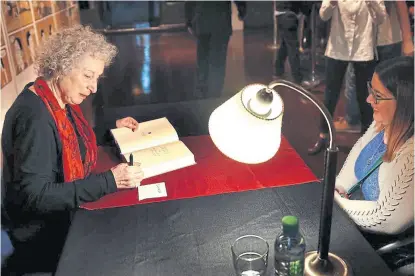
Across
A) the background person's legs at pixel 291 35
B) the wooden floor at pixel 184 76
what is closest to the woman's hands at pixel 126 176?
the wooden floor at pixel 184 76

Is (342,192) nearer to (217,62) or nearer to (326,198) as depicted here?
(326,198)

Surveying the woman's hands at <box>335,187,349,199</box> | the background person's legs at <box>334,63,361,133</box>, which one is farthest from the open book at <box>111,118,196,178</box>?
the background person's legs at <box>334,63,361,133</box>

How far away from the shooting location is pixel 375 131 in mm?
1593

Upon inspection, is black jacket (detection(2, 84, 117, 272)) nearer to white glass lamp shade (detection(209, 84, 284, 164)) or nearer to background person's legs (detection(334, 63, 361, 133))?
white glass lamp shade (detection(209, 84, 284, 164))

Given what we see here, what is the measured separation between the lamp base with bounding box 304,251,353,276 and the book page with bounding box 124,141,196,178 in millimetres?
667

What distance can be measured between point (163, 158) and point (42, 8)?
2.25 metres

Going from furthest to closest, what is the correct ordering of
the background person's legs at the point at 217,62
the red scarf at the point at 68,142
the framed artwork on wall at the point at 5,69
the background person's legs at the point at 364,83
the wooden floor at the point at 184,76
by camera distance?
the background person's legs at the point at 217,62 < the wooden floor at the point at 184,76 < the background person's legs at the point at 364,83 < the framed artwork on wall at the point at 5,69 < the red scarf at the point at 68,142

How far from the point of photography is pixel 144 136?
180 centimetres

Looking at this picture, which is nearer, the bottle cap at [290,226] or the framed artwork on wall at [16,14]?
the bottle cap at [290,226]

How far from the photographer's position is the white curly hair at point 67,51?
60.4 inches

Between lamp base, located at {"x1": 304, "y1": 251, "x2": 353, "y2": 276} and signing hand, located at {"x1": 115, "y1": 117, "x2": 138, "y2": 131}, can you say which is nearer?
lamp base, located at {"x1": 304, "y1": 251, "x2": 353, "y2": 276}

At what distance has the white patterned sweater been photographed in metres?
1.27

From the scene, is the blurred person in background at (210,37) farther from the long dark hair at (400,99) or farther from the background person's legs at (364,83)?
the long dark hair at (400,99)

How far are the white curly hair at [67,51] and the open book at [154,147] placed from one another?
33cm
